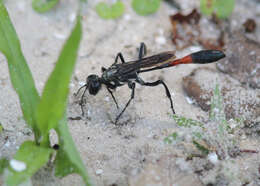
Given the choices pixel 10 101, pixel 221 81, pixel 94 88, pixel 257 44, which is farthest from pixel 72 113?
pixel 257 44

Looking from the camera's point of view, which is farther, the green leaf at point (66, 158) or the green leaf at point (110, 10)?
the green leaf at point (110, 10)

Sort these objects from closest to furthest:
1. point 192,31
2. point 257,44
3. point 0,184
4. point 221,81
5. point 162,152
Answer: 1. point 0,184
2. point 162,152
3. point 221,81
4. point 257,44
5. point 192,31

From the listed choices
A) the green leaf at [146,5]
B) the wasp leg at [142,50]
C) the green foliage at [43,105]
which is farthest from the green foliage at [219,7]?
the green foliage at [43,105]

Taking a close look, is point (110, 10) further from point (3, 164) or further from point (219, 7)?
point (3, 164)

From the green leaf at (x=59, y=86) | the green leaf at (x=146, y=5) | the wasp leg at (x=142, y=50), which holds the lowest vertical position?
the green leaf at (x=59, y=86)

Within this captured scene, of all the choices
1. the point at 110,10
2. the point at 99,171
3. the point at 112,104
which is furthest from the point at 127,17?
the point at 99,171

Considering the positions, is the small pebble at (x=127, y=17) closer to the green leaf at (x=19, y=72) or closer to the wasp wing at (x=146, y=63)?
the wasp wing at (x=146, y=63)

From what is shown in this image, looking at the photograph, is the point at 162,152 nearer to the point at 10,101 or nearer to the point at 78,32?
the point at 78,32

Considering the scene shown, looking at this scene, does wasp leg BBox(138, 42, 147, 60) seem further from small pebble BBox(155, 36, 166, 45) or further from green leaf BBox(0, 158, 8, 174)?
green leaf BBox(0, 158, 8, 174)
